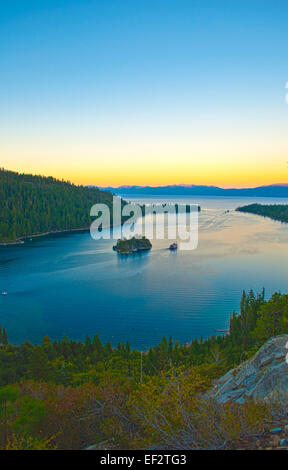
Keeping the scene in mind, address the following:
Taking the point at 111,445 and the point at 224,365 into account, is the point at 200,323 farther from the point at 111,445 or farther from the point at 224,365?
the point at 111,445

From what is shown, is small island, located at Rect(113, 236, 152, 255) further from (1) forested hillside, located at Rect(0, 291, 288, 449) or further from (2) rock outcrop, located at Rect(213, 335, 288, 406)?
(2) rock outcrop, located at Rect(213, 335, 288, 406)

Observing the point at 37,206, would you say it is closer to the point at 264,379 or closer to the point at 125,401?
the point at 125,401

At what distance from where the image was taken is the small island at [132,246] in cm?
8595

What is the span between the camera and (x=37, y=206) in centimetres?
14738

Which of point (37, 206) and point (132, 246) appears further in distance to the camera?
point (37, 206)

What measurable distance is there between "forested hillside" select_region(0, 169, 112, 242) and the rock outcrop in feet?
348

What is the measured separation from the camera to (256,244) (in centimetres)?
9600

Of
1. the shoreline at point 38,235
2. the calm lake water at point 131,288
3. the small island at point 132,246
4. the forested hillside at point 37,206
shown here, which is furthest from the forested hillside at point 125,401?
the forested hillside at point 37,206

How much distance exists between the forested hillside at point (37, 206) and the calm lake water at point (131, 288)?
100 ft

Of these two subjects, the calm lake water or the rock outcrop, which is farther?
the calm lake water

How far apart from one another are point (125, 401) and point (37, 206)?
14411 cm

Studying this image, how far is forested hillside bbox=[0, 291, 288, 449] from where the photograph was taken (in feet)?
28.7

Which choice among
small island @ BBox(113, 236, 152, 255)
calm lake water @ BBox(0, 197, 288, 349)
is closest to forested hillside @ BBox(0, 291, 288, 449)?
calm lake water @ BBox(0, 197, 288, 349)

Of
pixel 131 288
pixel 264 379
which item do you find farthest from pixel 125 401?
pixel 131 288
